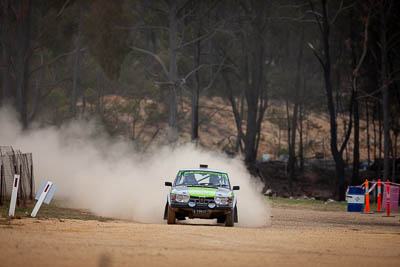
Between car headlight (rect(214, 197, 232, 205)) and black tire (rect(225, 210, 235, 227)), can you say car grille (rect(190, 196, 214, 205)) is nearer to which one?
car headlight (rect(214, 197, 232, 205))

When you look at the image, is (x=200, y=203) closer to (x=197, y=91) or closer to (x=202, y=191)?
(x=202, y=191)

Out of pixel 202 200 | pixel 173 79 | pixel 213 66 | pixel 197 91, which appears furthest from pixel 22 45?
pixel 202 200

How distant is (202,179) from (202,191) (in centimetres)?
125

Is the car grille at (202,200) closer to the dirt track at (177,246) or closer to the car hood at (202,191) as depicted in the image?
Answer: the car hood at (202,191)

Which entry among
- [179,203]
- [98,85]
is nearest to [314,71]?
[98,85]

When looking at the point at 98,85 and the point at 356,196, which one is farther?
the point at 98,85

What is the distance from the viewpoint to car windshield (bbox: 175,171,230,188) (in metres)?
19.3

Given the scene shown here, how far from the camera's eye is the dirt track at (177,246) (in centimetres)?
1058

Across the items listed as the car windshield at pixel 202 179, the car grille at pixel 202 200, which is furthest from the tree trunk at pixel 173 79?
the car grille at pixel 202 200

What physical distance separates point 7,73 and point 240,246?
4342cm

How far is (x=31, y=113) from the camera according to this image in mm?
65625

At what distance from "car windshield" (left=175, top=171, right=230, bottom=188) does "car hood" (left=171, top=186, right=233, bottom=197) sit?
66 cm

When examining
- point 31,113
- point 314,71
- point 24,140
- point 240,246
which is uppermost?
point 314,71

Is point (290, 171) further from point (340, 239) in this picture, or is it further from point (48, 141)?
point (340, 239)
